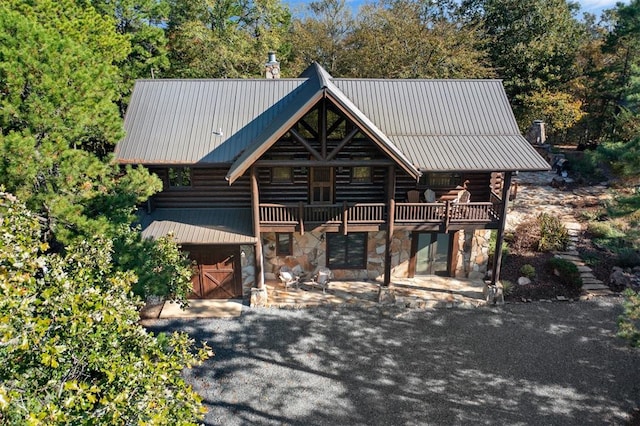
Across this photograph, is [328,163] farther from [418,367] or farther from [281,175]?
[418,367]

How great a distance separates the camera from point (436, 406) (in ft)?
40.3

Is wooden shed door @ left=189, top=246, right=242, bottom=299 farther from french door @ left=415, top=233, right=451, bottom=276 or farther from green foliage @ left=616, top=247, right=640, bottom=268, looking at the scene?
green foliage @ left=616, top=247, right=640, bottom=268

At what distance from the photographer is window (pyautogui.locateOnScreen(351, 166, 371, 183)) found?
17.6 m

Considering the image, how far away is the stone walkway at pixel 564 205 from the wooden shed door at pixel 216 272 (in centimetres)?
1468

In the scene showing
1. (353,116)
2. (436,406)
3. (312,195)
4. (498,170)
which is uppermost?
(353,116)

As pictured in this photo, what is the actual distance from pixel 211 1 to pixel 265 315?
2623cm

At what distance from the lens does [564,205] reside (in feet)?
86.9

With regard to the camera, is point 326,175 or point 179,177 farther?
point 179,177

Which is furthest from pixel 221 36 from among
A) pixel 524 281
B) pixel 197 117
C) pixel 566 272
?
pixel 566 272

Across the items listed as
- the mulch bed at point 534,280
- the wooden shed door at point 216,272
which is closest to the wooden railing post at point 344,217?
the wooden shed door at point 216,272

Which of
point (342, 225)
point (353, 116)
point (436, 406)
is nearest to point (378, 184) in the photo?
point (342, 225)

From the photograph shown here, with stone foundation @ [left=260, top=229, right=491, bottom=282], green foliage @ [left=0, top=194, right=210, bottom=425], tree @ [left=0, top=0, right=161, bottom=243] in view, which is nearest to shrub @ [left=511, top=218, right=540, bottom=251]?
stone foundation @ [left=260, top=229, right=491, bottom=282]

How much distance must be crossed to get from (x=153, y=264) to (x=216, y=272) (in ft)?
13.0

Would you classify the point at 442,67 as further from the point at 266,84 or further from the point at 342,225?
the point at 342,225
